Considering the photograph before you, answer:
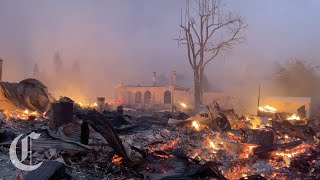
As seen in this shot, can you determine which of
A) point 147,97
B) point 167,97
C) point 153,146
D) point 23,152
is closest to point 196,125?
point 153,146

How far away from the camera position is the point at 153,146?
9.27 metres

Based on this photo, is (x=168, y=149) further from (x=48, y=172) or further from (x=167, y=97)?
(x=167, y=97)

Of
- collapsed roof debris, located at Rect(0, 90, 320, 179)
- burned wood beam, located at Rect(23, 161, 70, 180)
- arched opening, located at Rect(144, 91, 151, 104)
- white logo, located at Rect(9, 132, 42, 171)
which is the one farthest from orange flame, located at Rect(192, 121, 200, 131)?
arched opening, located at Rect(144, 91, 151, 104)

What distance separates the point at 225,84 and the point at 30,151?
152 feet

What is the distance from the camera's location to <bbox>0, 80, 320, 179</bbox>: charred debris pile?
638cm

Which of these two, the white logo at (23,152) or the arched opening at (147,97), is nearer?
the white logo at (23,152)

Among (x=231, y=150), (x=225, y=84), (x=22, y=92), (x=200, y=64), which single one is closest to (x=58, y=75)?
(x=225, y=84)

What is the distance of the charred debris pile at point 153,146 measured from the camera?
20.9 ft

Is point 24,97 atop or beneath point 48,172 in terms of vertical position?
atop

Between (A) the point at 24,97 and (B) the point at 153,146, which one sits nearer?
(B) the point at 153,146

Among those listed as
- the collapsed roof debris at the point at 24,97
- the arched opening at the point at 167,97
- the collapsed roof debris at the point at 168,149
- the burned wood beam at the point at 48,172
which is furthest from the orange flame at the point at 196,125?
the arched opening at the point at 167,97

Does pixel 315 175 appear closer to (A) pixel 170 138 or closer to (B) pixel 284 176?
(B) pixel 284 176

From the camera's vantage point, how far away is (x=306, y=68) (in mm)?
43781

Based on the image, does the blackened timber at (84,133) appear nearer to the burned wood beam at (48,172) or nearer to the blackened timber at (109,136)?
the blackened timber at (109,136)
